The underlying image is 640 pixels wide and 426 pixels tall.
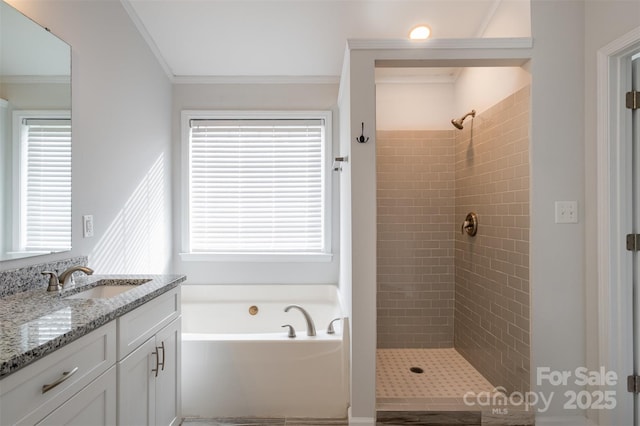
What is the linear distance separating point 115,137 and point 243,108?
44.6 inches

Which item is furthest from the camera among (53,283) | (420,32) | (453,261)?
(453,261)

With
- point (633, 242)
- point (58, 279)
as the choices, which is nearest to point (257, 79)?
point (58, 279)

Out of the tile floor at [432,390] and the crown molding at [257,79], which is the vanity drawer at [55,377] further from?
the crown molding at [257,79]

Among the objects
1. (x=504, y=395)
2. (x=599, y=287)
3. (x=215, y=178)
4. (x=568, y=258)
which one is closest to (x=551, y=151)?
(x=568, y=258)

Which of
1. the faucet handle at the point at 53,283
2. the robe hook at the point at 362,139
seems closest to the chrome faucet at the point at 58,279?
the faucet handle at the point at 53,283

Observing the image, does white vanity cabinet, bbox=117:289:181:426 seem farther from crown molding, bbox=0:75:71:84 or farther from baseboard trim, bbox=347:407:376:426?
crown molding, bbox=0:75:71:84

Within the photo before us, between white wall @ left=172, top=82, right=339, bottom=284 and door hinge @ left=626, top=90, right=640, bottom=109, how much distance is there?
1930mm

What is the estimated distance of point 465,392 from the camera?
2146 mm

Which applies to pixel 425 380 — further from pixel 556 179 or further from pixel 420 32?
pixel 420 32

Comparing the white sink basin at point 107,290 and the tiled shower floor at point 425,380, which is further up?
the white sink basin at point 107,290

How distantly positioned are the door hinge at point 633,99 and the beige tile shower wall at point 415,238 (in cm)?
127

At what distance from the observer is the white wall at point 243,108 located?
Answer: 2975 mm

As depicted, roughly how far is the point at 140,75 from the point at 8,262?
5.29 feet

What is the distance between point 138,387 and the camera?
4.52ft
